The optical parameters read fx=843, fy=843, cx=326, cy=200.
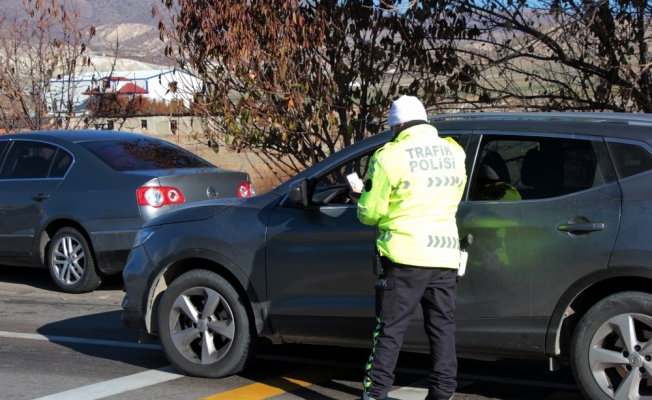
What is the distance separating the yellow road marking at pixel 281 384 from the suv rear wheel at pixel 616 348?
1821mm

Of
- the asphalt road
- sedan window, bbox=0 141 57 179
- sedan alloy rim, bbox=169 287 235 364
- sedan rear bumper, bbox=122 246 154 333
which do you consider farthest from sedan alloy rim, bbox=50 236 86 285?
sedan alloy rim, bbox=169 287 235 364

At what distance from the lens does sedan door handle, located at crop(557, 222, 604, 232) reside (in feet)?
14.8

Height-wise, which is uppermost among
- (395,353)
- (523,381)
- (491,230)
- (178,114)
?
(178,114)

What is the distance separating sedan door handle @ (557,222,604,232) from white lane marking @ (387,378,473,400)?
140 cm

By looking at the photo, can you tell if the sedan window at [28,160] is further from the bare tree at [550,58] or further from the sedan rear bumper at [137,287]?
the bare tree at [550,58]

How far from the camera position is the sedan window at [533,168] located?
185 inches

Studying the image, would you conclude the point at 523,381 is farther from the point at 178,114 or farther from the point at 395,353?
the point at 178,114

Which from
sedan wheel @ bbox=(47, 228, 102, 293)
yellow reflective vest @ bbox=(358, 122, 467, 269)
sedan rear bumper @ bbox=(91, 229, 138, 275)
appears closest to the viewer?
yellow reflective vest @ bbox=(358, 122, 467, 269)

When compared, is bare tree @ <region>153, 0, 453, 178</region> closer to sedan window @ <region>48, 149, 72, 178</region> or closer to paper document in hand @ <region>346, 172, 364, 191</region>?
sedan window @ <region>48, 149, 72, 178</region>

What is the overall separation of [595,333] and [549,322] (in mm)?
249

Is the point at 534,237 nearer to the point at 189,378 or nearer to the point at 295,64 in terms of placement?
the point at 189,378

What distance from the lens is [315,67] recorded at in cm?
1088

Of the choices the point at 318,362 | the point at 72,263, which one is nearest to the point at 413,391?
the point at 318,362

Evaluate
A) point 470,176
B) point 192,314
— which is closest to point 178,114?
point 192,314
